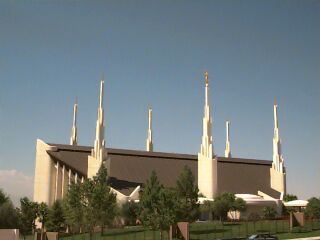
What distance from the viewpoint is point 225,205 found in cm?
6106

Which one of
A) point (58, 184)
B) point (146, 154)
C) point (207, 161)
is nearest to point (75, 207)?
point (58, 184)

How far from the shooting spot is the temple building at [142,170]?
72500 mm

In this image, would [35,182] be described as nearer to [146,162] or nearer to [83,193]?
[146,162]

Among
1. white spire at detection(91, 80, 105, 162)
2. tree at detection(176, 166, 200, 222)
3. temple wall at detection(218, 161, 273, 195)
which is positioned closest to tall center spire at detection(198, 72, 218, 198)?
temple wall at detection(218, 161, 273, 195)

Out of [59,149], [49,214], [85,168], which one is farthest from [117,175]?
[49,214]

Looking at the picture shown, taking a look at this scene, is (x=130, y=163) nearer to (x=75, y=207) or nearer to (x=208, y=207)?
(x=208, y=207)

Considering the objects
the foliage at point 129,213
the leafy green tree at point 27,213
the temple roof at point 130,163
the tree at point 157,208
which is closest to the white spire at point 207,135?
the temple roof at point 130,163

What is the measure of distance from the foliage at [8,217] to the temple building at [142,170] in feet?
57.1

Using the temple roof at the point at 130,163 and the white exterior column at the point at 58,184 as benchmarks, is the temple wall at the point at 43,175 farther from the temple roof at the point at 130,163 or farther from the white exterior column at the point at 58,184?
the temple roof at the point at 130,163

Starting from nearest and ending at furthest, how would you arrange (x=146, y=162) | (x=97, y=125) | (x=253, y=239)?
(x=253, y=239)
(x=97, y=125)
(x=146, y=162)

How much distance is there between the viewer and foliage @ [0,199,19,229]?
163 feet

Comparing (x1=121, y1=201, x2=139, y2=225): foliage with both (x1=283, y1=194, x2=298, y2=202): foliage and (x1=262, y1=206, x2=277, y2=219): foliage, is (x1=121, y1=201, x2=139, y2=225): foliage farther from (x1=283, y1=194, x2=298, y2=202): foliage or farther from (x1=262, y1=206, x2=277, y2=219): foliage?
(x1=283, y1=194, x2=298, y2=202): foliage

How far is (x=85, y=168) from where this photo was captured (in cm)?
7388

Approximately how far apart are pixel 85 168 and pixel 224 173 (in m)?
27.7
